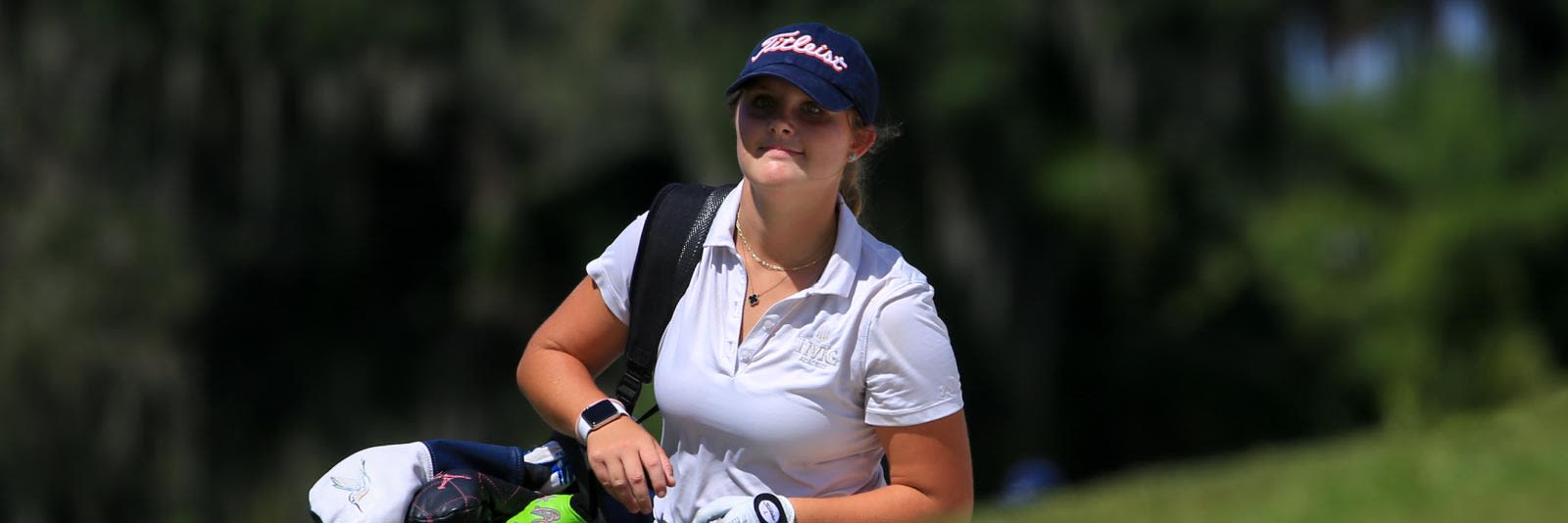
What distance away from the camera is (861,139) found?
283cm

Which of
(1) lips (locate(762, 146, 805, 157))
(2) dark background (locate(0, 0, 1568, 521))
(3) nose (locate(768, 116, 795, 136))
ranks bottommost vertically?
(2) dark background (locate(0, 0, 1568, 521))

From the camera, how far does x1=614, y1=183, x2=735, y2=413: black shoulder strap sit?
282cm

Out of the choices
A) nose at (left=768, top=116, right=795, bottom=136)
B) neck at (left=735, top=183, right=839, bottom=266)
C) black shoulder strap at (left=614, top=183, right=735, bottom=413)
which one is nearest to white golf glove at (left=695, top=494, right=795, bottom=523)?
black shoulder strap at (left=614, top=183, right=735, bottom=413)

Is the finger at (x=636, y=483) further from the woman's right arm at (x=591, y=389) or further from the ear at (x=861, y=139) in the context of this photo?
the ear at (x=861, y=139)

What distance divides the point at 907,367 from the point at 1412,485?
168 cm

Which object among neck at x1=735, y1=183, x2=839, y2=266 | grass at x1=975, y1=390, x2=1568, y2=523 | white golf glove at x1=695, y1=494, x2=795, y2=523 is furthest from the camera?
grass at x1=975, y1=390, x2=1568, y2=523

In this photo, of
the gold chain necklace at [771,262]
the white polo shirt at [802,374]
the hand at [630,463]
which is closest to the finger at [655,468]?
the hand at [630,463]

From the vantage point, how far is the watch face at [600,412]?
273 centimetres

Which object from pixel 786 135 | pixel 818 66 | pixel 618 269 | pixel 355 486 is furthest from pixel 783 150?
pixel 355 486

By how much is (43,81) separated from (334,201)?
261cm

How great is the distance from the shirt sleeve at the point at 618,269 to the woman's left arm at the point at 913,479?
0.44 meters

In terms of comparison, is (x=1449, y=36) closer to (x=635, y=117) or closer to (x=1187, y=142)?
(x=1187, y=142)

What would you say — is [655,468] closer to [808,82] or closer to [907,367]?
[907,367]

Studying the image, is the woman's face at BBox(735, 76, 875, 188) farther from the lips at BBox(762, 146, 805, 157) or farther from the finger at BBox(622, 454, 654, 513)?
the finger at BBox(622, 454, 654, 513)
